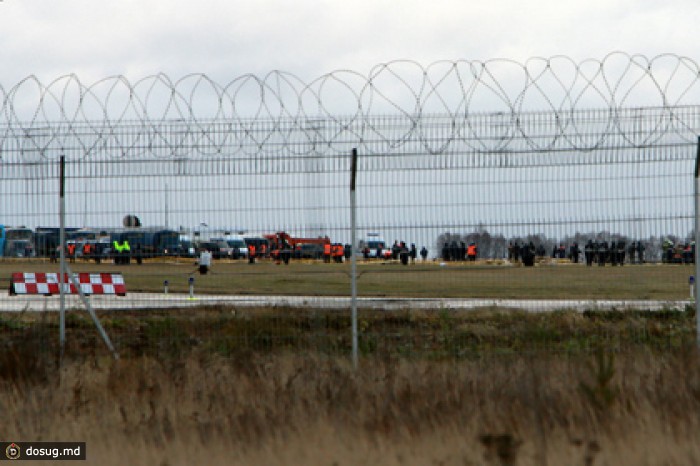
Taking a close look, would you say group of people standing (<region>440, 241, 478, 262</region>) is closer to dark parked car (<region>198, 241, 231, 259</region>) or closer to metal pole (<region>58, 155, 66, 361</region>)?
dark parked car (<region>198, 241, 231, 259</region>)

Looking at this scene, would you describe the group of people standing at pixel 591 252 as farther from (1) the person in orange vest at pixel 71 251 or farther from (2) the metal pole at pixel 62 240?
(1) the person in orange vest at pixel 71 251

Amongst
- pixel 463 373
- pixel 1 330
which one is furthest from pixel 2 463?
pixel 1 330

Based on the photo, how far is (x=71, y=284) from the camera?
48.7 feet

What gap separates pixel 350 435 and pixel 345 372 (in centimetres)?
246

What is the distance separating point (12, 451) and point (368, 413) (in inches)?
112

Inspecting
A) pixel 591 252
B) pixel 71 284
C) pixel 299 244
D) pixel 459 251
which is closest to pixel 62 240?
pixel 71 284

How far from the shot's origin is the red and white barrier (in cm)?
1557

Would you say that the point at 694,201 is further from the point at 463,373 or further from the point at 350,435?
the point at 350,435

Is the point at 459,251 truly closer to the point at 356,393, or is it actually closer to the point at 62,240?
the point at 356,393

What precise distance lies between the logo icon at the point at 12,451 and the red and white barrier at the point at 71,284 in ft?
19.2

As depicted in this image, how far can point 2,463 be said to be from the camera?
7.89 m

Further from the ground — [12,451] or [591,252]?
[591,252]

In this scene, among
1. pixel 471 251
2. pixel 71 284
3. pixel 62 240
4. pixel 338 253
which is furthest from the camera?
pixel 71 284

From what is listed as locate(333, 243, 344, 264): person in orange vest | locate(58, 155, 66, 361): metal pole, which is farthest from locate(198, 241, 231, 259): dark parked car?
locate(58, 155, 66, 361): metal pole
